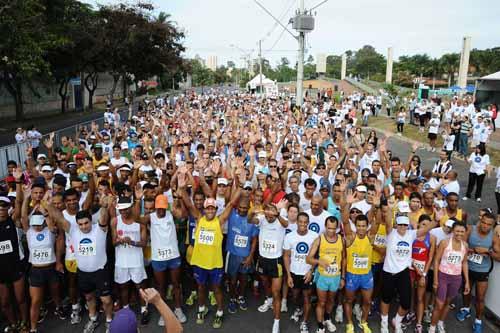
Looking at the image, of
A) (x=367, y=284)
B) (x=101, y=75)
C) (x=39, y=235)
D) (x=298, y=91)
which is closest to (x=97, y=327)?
(x=39, y=235)

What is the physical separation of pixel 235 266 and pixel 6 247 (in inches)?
116

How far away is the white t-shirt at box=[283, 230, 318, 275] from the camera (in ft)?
15.9

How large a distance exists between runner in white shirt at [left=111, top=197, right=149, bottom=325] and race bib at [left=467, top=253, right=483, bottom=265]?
4336mm

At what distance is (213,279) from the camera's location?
507 cm

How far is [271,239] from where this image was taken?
499 centimetres

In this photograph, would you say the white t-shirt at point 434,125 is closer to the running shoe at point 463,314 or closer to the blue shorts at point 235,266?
the running shoe at point 463,314

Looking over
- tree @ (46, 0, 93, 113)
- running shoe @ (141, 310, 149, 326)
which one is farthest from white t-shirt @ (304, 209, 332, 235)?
tree @ (46, 0, 93, 113)

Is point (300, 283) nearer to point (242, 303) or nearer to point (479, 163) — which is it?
point (242, 303)

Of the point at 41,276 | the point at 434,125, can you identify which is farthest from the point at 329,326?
the point at 434,125

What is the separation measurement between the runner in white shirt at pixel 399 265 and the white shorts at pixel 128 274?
10.6ft

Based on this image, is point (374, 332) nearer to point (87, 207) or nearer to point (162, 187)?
point (162, 187)

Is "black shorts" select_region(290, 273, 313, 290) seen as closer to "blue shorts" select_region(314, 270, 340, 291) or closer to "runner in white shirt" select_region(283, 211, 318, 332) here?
"runner in white shirt" select_region(283, 211, 318, 332)

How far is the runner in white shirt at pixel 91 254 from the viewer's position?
4.65 m

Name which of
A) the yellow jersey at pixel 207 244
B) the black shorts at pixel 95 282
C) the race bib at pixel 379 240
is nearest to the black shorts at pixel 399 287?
the race bib at pixel 379 240
